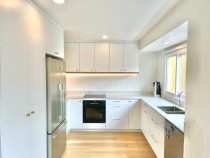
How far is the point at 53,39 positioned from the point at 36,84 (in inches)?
32.7

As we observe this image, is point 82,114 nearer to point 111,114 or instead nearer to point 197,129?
point 111,114

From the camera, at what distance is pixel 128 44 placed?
11.1ft

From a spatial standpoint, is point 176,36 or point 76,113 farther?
point 76,113

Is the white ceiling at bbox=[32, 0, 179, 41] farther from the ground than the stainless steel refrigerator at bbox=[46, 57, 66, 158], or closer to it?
farther from the ground

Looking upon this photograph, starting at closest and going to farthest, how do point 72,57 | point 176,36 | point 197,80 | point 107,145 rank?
point 197,80 < point 176,36 < point 107,145 < point 72,57

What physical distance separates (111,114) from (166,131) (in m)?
1.64

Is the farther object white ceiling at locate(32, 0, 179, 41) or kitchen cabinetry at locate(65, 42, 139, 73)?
kitchen cabinetry at locate(65, 42, 139, 73)

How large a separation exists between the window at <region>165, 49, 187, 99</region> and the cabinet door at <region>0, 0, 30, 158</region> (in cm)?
252

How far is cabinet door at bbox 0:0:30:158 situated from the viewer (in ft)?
3.38

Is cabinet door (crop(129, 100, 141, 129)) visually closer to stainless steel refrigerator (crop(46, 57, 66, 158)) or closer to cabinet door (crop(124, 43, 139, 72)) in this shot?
cabinet door (crop(124, 43, 139, 72))

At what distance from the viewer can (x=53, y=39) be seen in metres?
2.02

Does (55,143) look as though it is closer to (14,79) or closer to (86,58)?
(14,79)

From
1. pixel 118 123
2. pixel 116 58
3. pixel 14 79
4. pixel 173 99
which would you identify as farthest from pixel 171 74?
pixel 14 79

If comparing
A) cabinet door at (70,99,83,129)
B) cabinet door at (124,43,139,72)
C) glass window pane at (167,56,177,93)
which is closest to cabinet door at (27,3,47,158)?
cabinet door at (70,99,83,129)
